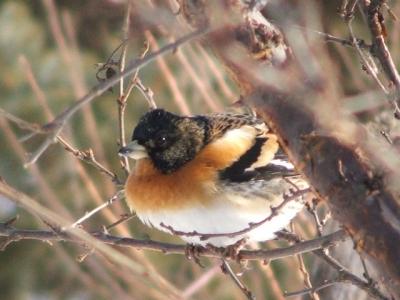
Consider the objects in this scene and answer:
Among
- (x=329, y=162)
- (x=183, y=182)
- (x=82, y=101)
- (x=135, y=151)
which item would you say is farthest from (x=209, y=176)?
(x=82, y=101)

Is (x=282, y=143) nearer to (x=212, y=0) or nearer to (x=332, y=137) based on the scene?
(x=332, y=137)

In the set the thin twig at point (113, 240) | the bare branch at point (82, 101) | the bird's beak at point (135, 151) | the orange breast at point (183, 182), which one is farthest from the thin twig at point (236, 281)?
the bare branch at point (82, 101)

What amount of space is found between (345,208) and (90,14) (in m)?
4.07

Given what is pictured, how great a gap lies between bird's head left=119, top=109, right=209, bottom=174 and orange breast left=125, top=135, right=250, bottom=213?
4cm

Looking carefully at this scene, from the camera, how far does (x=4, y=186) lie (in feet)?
3.82

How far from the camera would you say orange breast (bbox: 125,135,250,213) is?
2188 mm

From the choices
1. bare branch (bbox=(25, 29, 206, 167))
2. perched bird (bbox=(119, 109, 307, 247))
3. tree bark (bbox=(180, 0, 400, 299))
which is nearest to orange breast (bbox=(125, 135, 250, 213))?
perched bird (bbox=(119, 109, 307, 247))

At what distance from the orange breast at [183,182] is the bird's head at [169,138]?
0.04 meters

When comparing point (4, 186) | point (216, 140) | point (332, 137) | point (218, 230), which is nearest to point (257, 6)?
point (332, 137)

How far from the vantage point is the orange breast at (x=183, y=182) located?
2.19m

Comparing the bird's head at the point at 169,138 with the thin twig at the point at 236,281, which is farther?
the bird's head at the point at 169,138

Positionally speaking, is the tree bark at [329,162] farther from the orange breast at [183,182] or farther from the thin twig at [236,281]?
the orange breast at [183,182]

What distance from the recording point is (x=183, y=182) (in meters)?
2.24

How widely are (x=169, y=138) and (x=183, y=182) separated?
23 cm
